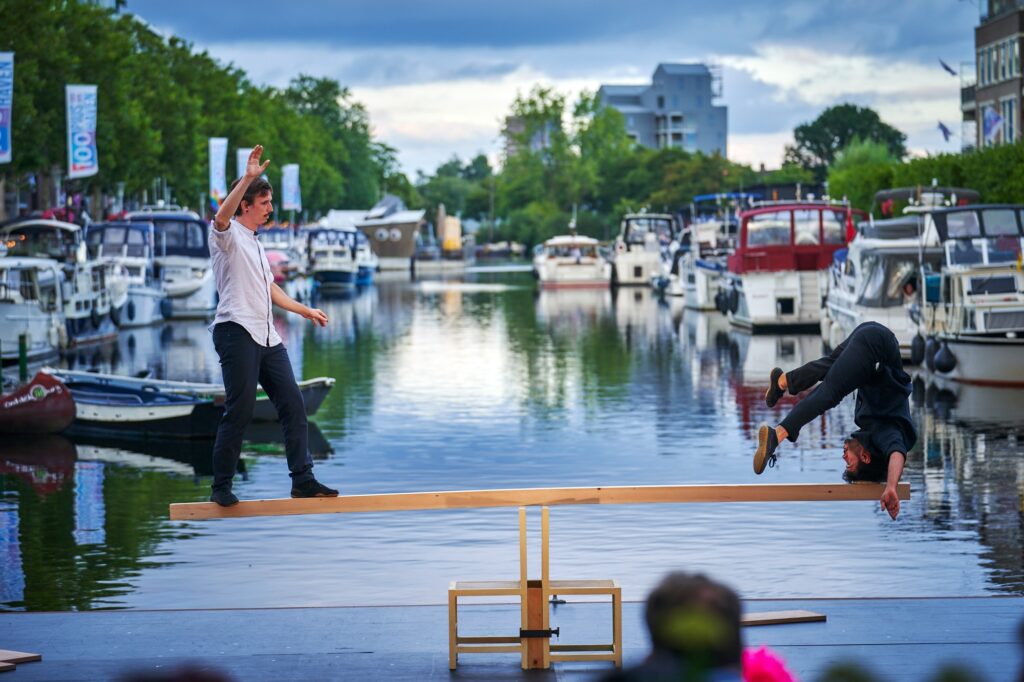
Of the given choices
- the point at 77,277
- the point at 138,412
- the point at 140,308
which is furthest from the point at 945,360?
the point at 140,308

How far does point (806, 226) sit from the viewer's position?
161 feet

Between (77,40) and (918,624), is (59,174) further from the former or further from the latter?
(918,624)

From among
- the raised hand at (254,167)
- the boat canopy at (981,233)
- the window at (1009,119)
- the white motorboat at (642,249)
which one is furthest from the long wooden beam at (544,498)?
the window at (1009,119)

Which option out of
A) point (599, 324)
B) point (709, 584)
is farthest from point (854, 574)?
point (599, 324)

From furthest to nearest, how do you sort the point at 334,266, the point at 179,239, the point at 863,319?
the point at 334,266
the point at 179,239
the point at 863,319

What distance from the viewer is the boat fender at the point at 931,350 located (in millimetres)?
33125

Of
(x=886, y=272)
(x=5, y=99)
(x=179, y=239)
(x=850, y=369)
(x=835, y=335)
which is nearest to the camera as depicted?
(x=850, y=369)

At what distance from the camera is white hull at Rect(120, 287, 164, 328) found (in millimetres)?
54812

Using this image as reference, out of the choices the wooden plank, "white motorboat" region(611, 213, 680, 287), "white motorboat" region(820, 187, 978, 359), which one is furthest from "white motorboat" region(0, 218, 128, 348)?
"white motorboat" region(611, 213, 680, 287)

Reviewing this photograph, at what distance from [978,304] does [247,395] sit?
23485mm

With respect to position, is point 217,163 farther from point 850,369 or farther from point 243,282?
point 850,369

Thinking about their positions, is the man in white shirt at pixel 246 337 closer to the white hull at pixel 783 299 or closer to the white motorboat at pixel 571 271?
the white hull at pixel 783 299

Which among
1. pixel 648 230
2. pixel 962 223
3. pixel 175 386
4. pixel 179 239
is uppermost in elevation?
pixel 648 230

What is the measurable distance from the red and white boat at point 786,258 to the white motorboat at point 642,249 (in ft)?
120
